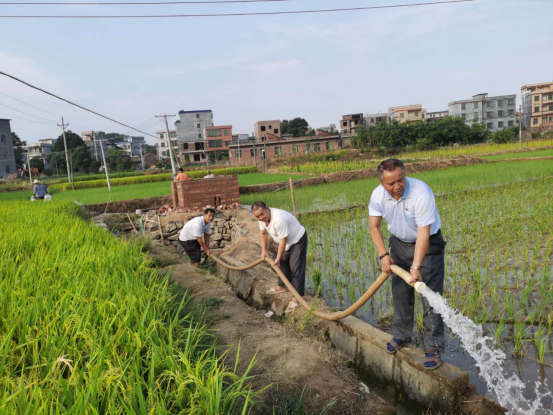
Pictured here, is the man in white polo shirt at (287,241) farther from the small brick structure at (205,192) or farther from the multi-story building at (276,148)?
the multi-story building at (276,148)

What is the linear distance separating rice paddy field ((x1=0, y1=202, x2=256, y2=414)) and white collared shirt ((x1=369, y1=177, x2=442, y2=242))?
1.51 m

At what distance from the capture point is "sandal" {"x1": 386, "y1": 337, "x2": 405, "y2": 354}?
286 cm

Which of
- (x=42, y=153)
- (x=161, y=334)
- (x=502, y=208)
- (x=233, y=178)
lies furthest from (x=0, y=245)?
(x=42, y=153)

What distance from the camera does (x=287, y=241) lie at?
4.30m

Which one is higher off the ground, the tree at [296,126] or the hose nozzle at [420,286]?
the tree at [296,126]

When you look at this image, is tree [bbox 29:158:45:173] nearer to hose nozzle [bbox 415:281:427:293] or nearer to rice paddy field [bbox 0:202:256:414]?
rice paddy field [bbox 0:202:256:414]

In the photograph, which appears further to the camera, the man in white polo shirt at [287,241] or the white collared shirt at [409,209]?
the man in white polo shirt at [287,241]

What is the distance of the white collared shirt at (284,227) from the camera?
4059 mm

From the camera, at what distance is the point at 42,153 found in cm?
5550

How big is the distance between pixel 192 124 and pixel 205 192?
4362cm

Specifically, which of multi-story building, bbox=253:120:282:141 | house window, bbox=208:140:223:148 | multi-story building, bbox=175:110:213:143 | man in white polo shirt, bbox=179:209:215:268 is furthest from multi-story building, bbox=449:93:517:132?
man in white polo shirt, bbox=179:209:215:268

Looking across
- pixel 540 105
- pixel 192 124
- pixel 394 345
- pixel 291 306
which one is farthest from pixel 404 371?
pixel 540 105

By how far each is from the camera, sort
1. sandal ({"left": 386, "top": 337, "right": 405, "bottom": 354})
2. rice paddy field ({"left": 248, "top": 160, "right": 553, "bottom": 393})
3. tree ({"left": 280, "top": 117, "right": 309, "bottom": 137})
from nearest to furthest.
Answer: sandal ({"left": 386, "top": 337, "right": 405, "bottom": 354}) → rice paddy field ({"left": 248, "top": 160, "right": 553, "bottom": 393}) → tree ({"left": 280, "top": 117, "right": 309, "bottom": 137})

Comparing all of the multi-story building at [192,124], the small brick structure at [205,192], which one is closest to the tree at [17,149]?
the multi-story building at [192,124]
